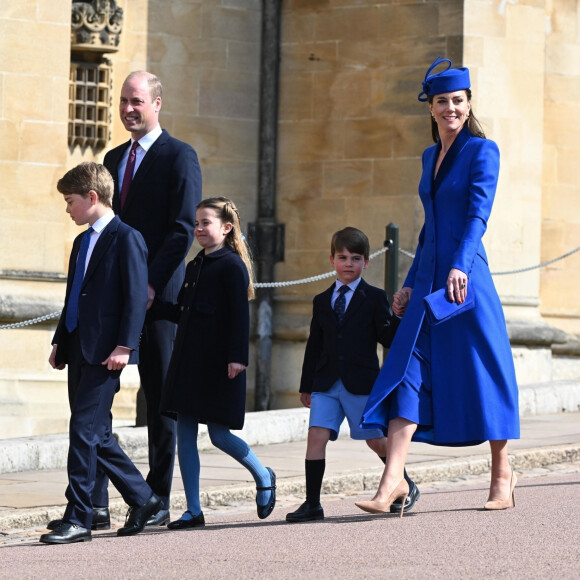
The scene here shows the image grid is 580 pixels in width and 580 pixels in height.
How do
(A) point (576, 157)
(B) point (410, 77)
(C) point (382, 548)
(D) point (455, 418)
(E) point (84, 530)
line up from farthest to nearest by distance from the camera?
(A) point (576, 157) → (B) point (410, 77) → (D) point (455, 418) → (E) point (84, 530) → (C) point (382, 548)

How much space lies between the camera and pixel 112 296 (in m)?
6.34

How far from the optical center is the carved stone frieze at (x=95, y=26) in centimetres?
1203

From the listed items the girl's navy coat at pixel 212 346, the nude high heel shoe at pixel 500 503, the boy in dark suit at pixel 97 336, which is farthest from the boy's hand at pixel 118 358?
the nude high heel shoe at pixel 500 503

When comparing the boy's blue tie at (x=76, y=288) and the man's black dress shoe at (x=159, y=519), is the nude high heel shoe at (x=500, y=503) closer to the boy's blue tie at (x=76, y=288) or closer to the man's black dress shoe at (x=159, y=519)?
the man's black dress shoe at (x=159, y=519)

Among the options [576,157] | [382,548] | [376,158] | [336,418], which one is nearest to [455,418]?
[336,418]

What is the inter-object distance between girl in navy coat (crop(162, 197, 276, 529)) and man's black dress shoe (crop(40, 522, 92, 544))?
0.54 meters

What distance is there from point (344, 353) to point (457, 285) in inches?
26.3

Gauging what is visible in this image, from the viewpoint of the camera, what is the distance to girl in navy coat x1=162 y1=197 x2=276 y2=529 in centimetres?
656

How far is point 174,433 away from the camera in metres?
6.82

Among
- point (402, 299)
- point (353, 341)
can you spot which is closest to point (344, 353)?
point (353, 341)

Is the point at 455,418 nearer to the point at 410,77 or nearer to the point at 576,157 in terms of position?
the point at 410,77

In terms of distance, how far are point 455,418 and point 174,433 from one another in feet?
3.93

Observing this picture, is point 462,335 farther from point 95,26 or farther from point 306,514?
point 95,26

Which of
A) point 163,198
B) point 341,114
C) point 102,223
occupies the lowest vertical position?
point 102,223
